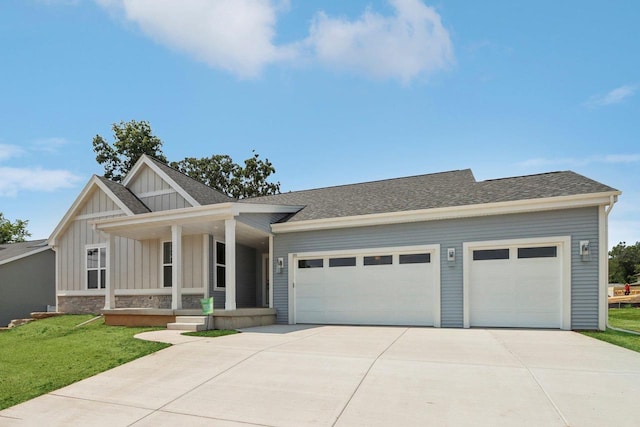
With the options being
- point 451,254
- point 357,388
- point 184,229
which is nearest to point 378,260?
point 451,254

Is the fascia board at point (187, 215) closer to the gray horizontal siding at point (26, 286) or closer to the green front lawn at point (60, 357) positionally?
the green front lawn at point (60, 357)

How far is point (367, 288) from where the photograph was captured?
38.1ft

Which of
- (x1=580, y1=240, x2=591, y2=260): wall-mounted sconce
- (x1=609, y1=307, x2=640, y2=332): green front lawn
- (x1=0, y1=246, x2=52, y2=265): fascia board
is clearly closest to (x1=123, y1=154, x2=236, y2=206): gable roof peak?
(x1=0, y1=246, x2=52, y2=265): fascia board

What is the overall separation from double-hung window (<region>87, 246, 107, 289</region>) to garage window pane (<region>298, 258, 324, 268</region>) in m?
7.58

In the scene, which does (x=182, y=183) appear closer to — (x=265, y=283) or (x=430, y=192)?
(x=265, y=283)

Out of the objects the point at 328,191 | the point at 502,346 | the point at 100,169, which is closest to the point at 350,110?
the point at 328,191

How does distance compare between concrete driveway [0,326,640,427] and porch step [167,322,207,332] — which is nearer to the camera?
concrete driveway [0,326,640,427]

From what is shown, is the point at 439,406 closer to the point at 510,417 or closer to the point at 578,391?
the point at 510,417

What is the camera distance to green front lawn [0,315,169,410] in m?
5.47

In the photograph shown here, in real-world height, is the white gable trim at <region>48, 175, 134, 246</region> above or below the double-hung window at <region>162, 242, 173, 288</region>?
above

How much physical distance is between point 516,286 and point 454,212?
8.19 feet

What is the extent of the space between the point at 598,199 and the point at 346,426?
8819 millimetres

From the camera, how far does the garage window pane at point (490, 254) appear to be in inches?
408

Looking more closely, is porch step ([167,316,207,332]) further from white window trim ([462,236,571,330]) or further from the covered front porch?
white window trim ([462,236,571,330])
